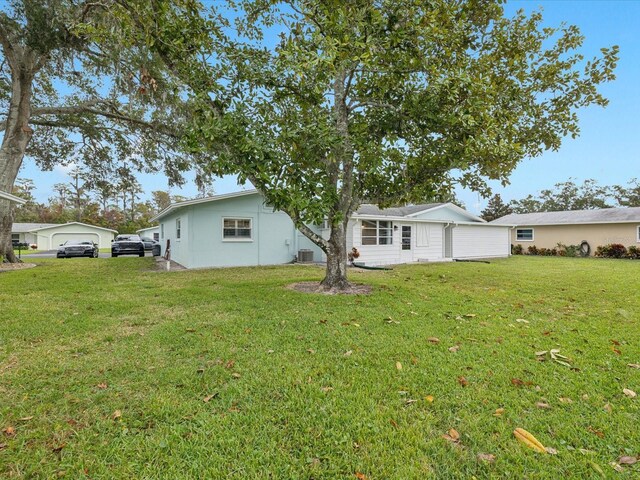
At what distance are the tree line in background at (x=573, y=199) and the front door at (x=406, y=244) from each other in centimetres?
2975

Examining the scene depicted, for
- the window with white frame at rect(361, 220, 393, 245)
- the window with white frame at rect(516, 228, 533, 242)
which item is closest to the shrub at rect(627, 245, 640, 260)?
the window with white frame at rect(516, 228, 533, 242)

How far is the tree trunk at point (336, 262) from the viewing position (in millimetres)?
8227

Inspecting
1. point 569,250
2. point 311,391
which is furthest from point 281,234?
point 569,250

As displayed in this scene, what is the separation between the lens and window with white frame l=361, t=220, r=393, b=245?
51.0 ft

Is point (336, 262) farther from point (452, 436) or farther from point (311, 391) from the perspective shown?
point (452, 436)

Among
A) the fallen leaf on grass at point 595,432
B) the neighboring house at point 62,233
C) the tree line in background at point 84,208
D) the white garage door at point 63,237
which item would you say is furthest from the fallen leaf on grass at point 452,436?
the tree line in background at point 84,208

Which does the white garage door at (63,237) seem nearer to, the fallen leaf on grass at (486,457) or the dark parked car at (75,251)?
the dark parked car at (75,251)

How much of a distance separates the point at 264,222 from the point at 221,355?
11035 millimetres

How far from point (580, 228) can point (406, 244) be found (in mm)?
14494

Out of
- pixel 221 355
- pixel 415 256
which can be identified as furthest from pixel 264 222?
pixel 221 355

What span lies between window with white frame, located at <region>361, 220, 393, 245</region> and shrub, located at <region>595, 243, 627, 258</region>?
15.5 metres

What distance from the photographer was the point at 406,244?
17.2 m

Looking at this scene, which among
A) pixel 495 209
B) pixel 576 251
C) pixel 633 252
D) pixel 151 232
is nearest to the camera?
pixel 633 252

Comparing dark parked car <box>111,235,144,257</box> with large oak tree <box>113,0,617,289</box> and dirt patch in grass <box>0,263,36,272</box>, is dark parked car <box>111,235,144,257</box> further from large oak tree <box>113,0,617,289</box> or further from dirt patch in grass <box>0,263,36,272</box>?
large oak tree <box>113,0,617,289</box>
